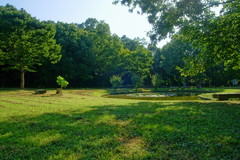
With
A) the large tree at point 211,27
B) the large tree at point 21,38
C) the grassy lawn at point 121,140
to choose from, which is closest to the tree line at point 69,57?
the large tree at point 21,38

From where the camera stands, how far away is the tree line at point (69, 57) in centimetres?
2441

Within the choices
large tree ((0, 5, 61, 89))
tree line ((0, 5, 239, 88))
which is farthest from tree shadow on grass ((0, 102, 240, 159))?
large tree ((0, 5, 61, 89))

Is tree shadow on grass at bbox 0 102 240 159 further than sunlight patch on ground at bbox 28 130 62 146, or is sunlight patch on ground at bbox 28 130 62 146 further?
sunlight patch on ground at bbox 28 130 62 146

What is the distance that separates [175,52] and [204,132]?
3755 centimetres

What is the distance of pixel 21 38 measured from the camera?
2436 centimetres

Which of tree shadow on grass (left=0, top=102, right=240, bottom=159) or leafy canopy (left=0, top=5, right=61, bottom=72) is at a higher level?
leafy canopy (left=0, top=5, right=61, bottom=72)

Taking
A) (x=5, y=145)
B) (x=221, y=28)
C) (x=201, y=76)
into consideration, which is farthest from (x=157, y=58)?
(x=5, y=145)

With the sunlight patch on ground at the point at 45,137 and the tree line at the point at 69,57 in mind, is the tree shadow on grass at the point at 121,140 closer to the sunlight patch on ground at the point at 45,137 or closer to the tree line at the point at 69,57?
the sunlight patch on ground at the point at 45,137

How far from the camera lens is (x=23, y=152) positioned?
3662mm

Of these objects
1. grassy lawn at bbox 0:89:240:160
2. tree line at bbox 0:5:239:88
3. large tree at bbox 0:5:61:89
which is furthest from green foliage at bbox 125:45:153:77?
grassy lawn at bbox 0:89:240:160

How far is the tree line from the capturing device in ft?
A: 80.1

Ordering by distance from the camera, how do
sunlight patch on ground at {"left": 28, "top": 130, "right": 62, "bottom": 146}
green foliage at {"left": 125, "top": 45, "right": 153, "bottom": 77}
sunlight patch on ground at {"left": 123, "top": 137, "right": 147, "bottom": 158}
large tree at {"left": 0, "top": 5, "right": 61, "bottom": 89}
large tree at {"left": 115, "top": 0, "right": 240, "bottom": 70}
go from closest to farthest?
sunlight patch on ground at {"left": 123, "top": 137, "right": 147, "bottom": 158} < sunlight patch on ground at {"left": 28, "top": 130, "right": 62, "bottom": 146} < large tree at {"left": 115, "top": 0, "right": 240, "bottom": 70} < large tree at {"left": 0, "top": 5, "right": 61, "bottom": 89} < green foliage at {"left": 125, "top": 45, "right": 153, "bottom": 77}

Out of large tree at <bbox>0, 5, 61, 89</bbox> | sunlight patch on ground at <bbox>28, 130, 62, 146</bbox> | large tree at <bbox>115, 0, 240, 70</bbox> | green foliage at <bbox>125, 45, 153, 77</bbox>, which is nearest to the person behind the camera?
sunlight patch on ground at <bbox>28, 130, 62, 146</bbox>

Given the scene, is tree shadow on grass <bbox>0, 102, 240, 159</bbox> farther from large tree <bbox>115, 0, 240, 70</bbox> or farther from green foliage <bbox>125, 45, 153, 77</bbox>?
green foliage <bbox>125, 45, 153, 77</bbox>
